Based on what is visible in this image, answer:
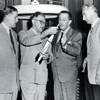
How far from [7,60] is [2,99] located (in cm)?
42

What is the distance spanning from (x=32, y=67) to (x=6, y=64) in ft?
1.26

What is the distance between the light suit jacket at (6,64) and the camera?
2.58 metres

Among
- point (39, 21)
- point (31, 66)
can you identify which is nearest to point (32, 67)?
point (31, 66)

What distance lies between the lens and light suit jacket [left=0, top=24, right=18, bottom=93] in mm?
2584

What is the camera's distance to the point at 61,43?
2965 mm

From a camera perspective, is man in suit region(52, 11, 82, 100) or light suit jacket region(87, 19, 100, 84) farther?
man in suit region(52, 11, 82, 100)

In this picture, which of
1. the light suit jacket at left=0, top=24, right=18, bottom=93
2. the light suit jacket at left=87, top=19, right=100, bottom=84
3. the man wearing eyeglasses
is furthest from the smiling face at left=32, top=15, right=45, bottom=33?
the light suit jacket at left=87, top=19, right=100, bottom=84

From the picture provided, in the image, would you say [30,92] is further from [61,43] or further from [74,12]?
[74,12]

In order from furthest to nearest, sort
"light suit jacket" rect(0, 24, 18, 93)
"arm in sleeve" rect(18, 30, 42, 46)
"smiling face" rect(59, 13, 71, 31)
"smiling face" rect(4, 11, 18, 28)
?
"smiling face" rect(59, 13, 71, 31), "arm in sleeve" rect(18, 30, 42, 46), "smiling face" rect(4, 11, 18, 28), "light suit jacket" rect(0, 24, 18, 93)

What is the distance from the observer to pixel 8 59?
8.62 ft

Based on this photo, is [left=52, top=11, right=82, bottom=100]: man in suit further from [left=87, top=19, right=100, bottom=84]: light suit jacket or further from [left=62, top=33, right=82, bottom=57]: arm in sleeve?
[left=87, top=19, right=100, bottom=84]: light suit jacket

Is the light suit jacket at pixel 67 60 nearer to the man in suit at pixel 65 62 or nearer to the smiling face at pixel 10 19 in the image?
the man in suit at pixel 65 62

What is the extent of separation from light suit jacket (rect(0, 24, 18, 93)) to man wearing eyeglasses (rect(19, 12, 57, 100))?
0.20 meters

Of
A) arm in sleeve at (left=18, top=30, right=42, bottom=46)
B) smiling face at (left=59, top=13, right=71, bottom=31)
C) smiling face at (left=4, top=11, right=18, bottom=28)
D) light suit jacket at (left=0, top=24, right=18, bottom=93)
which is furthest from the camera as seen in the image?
smiling face at (left=59, top=13, right=71, bottom=31)
